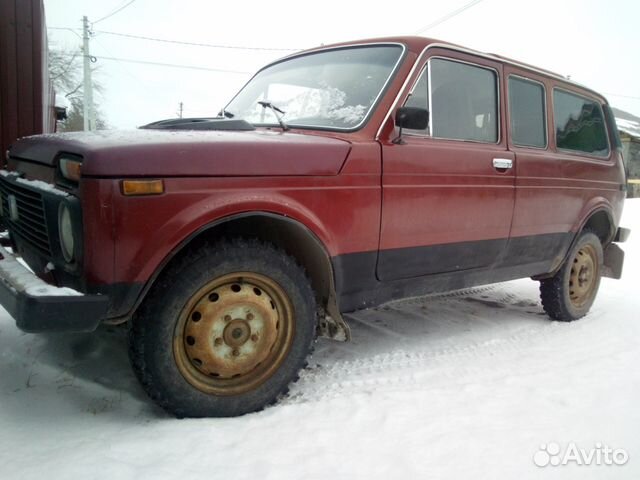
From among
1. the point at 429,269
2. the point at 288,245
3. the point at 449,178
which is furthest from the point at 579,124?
the point at 288,245

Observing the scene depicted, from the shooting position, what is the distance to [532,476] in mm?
2033

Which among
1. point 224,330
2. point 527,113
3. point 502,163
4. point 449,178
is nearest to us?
point 224,330

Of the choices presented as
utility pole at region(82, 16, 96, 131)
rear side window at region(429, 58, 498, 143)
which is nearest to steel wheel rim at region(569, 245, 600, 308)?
rear side window at region(429, 58, 498, 143)

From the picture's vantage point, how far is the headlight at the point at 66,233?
207 centimetres

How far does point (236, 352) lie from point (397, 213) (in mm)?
1190

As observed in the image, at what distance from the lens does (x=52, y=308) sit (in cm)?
191

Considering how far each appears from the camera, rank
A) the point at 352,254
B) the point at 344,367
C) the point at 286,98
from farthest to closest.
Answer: the point at 286,98, the point at 344,367, the point at 352,254

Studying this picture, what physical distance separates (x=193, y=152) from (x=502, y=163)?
7.23 feet

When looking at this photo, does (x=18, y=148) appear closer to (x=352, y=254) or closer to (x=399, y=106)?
(x=352, y=254)

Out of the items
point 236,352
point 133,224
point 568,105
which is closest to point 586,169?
point 568,105

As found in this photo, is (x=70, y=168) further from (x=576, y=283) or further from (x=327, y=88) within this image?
(x=576, y=283)

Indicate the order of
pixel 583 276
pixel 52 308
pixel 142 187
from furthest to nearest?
pixel 583 276 < pixel 142 187 < pixel 52 308

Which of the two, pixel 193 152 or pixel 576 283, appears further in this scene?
pixel 576 283

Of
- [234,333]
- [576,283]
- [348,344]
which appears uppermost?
[234,333]
